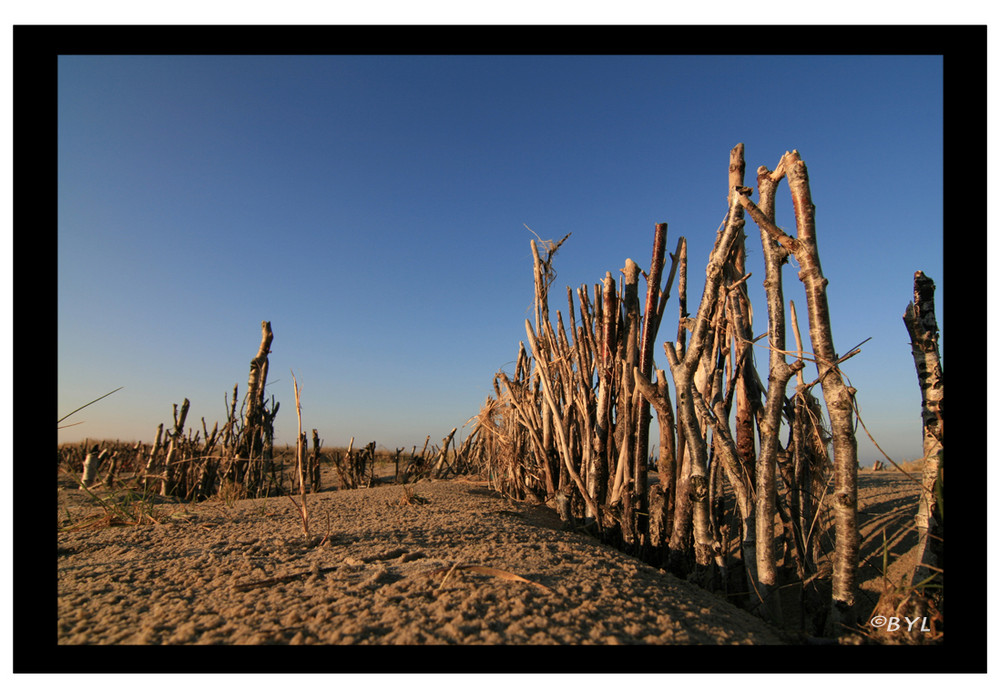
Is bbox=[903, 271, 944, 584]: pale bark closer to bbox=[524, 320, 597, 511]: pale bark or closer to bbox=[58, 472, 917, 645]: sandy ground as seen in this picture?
bbox=[58, 472, 917, 645]: sandy ground

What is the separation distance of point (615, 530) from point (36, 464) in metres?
2.90

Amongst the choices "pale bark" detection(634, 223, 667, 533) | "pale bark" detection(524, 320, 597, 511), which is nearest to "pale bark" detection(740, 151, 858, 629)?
"pale bark" detection(634, 223, 667, 533)

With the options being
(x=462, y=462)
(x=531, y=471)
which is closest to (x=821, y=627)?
(x=531, y=471)

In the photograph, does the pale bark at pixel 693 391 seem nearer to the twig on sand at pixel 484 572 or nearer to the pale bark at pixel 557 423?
the pale bark at pixel 557 423

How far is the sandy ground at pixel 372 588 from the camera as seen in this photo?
1.46m

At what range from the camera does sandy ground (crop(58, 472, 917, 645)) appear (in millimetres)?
1460

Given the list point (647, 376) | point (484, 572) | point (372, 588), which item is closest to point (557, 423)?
point (647, 376)

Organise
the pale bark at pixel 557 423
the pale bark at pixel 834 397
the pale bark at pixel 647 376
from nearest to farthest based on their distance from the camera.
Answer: the pale bark at pixel 834 397 < the pale bark at pixel 647 376 < the pale bark at pixel 557 423

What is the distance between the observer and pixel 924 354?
1862 mm

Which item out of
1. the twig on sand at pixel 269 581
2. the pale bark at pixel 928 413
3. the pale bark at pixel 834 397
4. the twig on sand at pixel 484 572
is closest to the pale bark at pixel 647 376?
the pale bark at pixel 834 397

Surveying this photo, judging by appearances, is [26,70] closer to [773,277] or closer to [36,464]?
[36,464]

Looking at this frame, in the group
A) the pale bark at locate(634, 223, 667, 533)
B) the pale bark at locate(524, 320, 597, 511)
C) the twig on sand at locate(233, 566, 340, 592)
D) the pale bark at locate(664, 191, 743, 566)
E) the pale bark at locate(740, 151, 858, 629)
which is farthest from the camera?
the pale bark at locate(524, 320, 597, 511)

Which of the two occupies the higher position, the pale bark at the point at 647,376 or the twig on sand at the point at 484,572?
the pale bark at the point at 647,376

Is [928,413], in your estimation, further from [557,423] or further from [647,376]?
[557,423]
